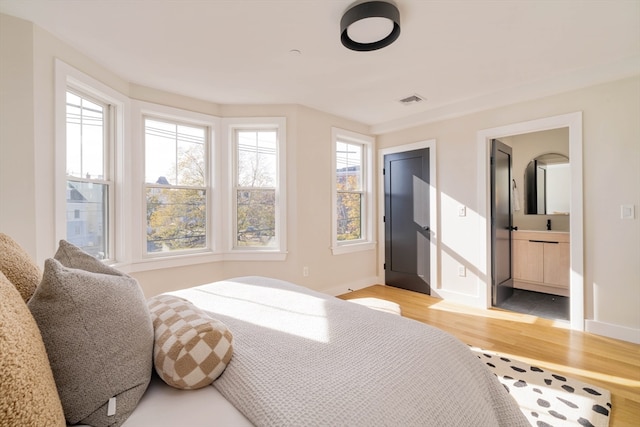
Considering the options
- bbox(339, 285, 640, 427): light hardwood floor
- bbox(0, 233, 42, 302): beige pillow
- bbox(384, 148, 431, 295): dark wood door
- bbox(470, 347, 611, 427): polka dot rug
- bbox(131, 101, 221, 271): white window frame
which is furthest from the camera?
bbox(384, 148, 431, 295): dark wood door

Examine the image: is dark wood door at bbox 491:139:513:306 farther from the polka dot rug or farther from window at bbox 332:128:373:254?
window at bbox 332:128:373:254

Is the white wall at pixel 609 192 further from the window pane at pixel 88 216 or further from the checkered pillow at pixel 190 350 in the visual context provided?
the window pane at pixel 88 216

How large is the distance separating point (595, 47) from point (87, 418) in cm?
378

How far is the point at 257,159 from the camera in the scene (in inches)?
143

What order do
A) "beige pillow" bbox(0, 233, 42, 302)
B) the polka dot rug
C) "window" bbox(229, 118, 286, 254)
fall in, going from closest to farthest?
"beige pillow" bbox(0, 233, 42, 302), the polka dot rug, "window" bbox(229, 118, 286, 254)

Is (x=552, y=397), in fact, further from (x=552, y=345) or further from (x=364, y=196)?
(x=364, y=196)

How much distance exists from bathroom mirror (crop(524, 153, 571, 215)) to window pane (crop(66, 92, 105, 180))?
574cm

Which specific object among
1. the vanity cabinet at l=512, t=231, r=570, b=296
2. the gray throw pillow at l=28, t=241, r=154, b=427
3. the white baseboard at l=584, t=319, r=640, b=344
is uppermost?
the gray throw pillow at l=28, t=241, r=154, b=427

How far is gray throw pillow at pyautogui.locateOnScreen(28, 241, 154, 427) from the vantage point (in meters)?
0.72

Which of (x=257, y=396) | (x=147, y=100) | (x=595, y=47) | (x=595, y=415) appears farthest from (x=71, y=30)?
(x=595, y=415)

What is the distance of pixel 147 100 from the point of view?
9.86 feet

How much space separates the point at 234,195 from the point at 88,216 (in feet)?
4.75

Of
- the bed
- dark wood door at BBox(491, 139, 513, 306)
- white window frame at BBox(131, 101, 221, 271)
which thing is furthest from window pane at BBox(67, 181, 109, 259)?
dark wood door at BBox(491, 139, 513, 306)

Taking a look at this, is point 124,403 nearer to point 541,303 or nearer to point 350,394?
point 350,394
